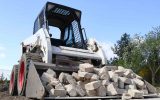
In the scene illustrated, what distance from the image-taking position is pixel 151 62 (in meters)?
37.1

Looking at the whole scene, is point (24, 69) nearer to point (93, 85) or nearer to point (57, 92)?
point (57, 92)

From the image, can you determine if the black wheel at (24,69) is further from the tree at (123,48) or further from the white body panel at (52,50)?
the tree at (123,48)

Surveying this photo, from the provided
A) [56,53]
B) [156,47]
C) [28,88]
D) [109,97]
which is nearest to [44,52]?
[56,53]

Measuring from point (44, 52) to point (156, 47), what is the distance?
2983 centimetres

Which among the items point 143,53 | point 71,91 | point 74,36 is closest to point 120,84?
point 71,91

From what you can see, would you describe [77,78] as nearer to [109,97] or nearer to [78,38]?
[109,97]

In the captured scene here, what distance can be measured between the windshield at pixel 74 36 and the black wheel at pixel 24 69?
1.99m

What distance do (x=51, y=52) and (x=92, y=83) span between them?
1806 mm

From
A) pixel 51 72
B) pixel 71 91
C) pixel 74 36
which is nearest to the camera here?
pixel 71 91

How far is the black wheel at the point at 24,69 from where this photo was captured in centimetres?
789

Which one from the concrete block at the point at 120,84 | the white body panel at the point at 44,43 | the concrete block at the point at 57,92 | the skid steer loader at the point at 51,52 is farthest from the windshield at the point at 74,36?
the concrete block at the point at 57,92

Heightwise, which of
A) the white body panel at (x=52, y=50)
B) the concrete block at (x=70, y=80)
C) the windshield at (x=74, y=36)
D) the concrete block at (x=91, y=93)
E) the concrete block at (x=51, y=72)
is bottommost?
the concrete block at (x=91, y=93)

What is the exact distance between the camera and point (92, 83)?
7.05 m

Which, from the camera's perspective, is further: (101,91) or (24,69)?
(24,69)
